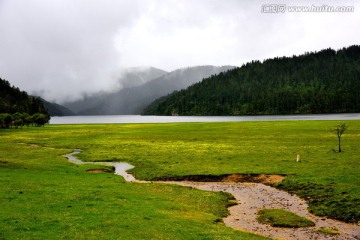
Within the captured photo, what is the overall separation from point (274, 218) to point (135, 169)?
28.0m

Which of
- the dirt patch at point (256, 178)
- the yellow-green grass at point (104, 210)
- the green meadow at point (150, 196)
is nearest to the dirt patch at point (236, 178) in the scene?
the dirt patch at point (256, 178)

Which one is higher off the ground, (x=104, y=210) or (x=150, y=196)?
(x=104, y=210)

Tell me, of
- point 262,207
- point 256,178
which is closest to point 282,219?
point 262,207

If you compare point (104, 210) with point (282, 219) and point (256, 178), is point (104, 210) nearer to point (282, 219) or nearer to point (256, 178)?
point (282, 219)

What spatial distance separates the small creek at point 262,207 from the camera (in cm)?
2198

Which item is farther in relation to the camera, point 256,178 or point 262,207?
point 256,178

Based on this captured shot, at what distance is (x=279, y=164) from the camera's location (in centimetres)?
4722

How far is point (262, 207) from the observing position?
2877cm

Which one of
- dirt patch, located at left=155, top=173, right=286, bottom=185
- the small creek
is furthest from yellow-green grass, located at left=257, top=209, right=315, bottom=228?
dirt patch, located at left=155, top=173, right=286, bottom=185

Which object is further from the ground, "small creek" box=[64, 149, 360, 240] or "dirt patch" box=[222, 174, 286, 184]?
"dirt patch" box=[222, 174, 286, 184]

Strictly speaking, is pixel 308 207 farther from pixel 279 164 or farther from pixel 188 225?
pixel 279 164

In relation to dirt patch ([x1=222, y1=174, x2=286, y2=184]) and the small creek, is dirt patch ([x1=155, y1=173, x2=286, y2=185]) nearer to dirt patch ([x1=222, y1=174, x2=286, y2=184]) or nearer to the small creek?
dirt patch ([x1=222, y1=174, x2=286, y2=184])

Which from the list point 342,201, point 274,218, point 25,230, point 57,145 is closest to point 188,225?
point 274,218

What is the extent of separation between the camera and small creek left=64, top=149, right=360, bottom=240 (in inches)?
865
